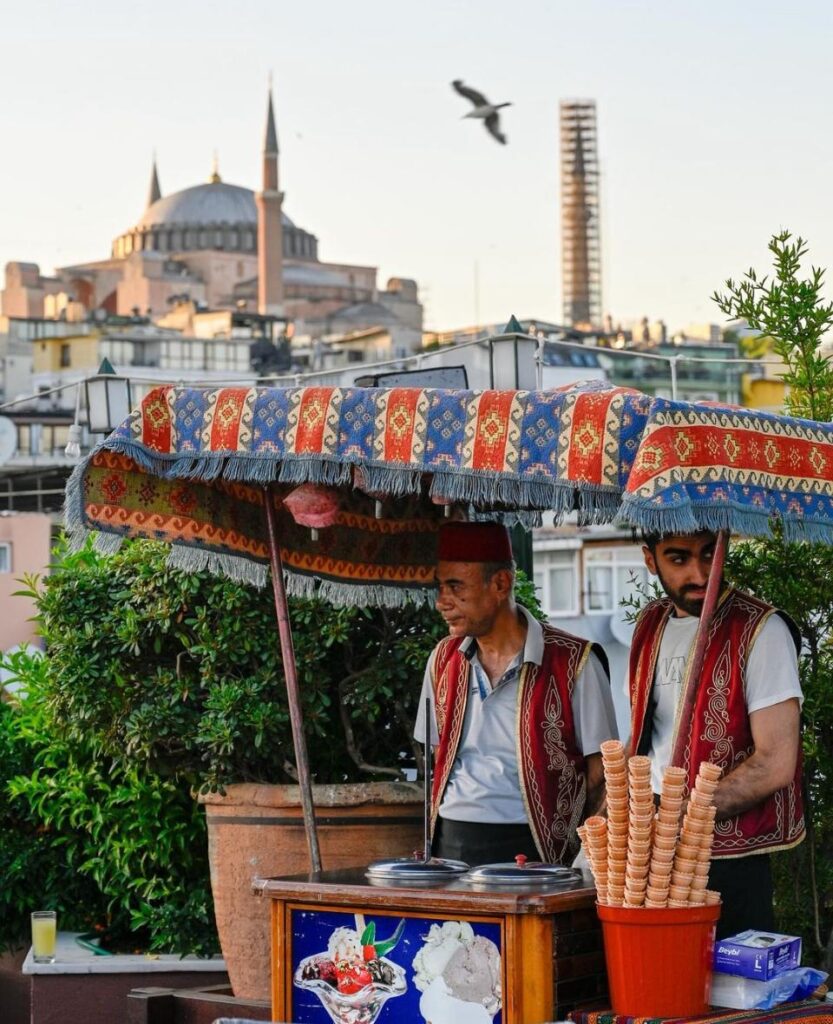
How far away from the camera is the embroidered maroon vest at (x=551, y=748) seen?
5.48 meters

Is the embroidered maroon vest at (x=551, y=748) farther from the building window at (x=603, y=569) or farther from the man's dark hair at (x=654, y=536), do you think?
the building window at (x=603, y=569)

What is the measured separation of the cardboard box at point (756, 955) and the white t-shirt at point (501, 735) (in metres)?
0.94

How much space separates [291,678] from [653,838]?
5.69 feet

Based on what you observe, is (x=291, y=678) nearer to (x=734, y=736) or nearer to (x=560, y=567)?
(x=734, y=736)

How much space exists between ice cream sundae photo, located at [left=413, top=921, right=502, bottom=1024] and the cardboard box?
53 cm

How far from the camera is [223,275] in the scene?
121750mm

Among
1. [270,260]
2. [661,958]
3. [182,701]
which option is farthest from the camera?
[270,260]

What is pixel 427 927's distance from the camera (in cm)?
487

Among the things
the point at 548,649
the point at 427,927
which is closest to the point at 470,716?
the point at 548,649

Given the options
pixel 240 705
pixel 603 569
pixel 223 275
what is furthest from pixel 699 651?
pixel 223 275

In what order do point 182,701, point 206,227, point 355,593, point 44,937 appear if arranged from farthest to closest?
point 206,227 → point 44,937 → point 182,701 → point 355,593

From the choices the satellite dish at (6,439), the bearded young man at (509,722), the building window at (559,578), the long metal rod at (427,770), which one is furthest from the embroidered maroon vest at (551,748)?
the building window at (559,578)

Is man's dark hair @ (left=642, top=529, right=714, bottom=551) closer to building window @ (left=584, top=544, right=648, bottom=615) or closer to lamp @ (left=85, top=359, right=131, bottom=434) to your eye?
lamp @ (left=85, top=359, right=131, bottom=434)

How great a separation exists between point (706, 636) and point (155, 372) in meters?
72.1
